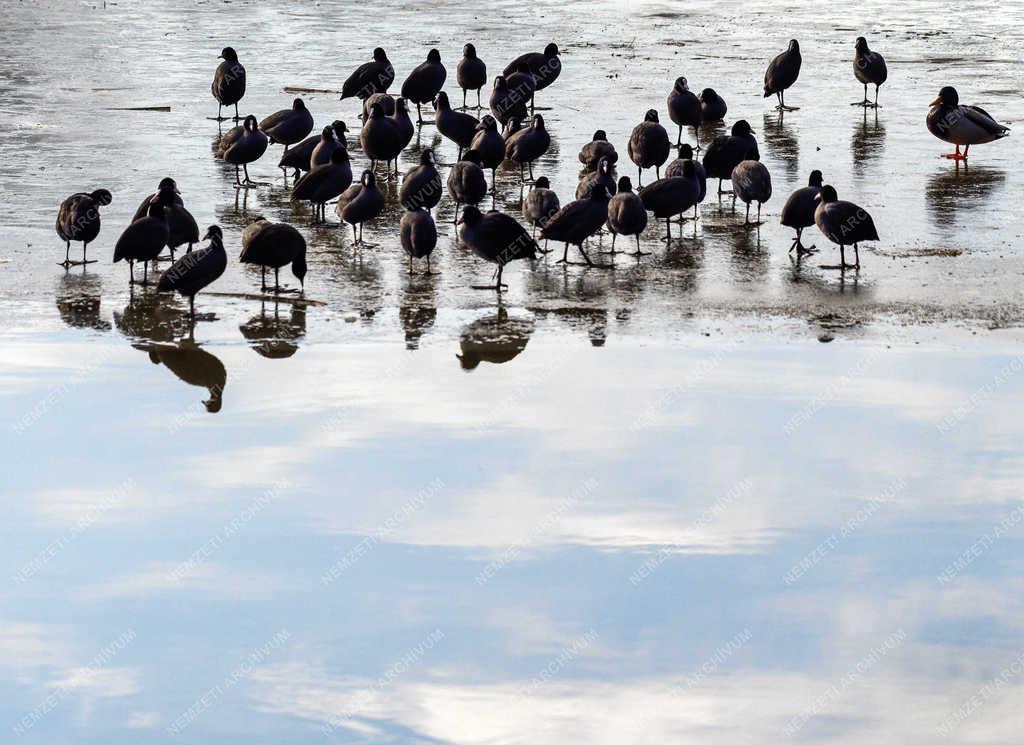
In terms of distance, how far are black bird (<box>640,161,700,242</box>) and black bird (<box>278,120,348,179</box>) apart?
12.8 feet

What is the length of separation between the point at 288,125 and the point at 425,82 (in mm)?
3586

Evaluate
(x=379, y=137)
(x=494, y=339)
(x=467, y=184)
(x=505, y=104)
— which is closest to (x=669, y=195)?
(x=467, y=184)

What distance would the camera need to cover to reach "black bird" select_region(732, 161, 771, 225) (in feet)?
58.3

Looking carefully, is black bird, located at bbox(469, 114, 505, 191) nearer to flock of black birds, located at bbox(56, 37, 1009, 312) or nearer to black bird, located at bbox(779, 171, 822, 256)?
flock of black birds, located at bbox(56, 37, 1009, 312)

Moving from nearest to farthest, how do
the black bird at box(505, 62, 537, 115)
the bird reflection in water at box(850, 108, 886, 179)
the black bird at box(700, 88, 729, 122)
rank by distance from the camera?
1. the bird reflection in water at box(850, 108, 886, 179)
2. the black bird at box(700, 88, 729, 122)
3. the black bird at box(505, 62, 537, 115)

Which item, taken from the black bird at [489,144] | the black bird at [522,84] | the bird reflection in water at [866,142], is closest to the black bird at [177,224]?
the black bird at [489,144]

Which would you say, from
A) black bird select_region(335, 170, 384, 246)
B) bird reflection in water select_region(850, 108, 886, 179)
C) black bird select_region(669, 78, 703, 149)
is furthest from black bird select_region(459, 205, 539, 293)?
black bird select_region(669, 78, 703, 149)

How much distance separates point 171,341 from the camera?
14.1 m

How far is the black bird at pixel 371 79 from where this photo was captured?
2445 cm

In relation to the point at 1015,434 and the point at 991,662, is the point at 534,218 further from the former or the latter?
the point at 991,662

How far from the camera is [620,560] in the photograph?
32.0 ft

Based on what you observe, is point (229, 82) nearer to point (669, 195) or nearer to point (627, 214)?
point (669, 195)

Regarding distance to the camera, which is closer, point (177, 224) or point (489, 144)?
point (177, 224)

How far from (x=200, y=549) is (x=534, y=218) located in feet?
25.5
